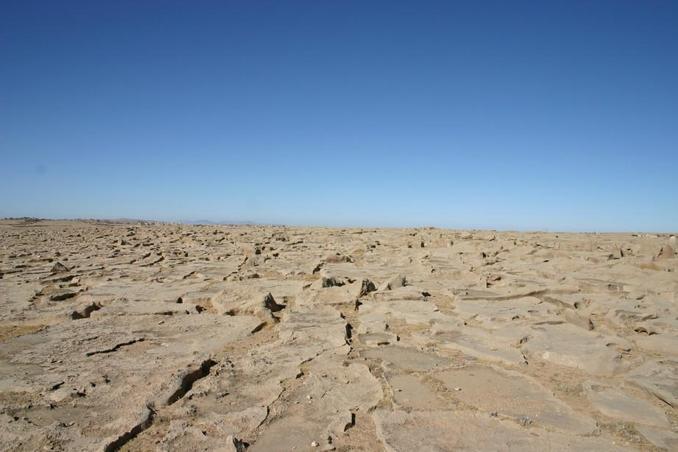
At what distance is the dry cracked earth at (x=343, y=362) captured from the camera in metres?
1.78

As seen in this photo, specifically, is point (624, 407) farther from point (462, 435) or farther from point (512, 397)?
point (462, 435)

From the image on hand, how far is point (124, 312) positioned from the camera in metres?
3.62

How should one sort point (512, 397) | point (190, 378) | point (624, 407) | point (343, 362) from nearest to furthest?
point (624, 407), point (512, 397), point (190, 378), point (343, 362)

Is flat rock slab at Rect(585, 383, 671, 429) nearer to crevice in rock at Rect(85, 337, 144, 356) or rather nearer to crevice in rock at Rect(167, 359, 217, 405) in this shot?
crevice in rock at Rect(167, 359, 217, 405)

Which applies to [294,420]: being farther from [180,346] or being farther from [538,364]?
[538,364]

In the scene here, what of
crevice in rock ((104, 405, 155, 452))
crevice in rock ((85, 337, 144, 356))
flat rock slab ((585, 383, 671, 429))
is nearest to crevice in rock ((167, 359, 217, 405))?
crevice in rock ((104, 405, 155, 452))

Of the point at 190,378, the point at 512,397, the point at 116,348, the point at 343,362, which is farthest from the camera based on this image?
the point at 116,348

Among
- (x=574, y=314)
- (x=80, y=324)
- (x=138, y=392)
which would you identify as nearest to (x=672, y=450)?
(x=574, y=314)

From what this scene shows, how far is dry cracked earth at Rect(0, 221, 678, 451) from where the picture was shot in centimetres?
178

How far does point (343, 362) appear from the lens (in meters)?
2.56

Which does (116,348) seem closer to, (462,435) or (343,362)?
(343,362)

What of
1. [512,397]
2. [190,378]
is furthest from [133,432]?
[512,397]

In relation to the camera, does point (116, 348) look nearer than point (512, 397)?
No

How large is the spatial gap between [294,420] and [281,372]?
53 centimetres
